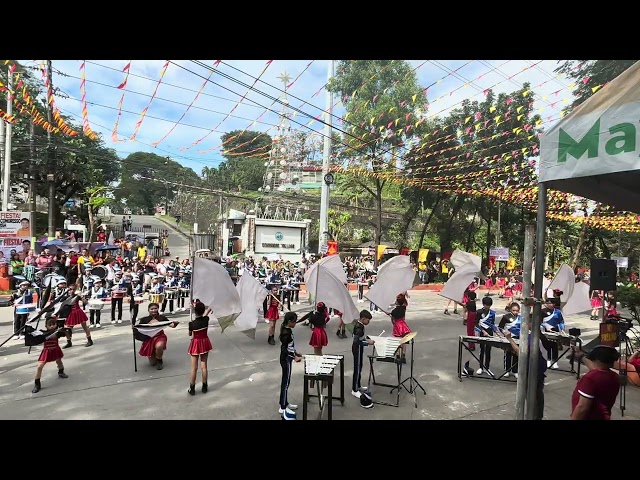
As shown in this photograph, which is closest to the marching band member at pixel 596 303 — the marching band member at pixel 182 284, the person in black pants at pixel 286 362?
the person in black pants at pixel 286 362

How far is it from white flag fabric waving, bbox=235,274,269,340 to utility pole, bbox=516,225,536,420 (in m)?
5.67

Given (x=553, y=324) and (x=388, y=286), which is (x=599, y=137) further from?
(x=553, y=324)

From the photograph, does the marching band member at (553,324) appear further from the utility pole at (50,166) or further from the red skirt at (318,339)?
the utility pole at (50,166)

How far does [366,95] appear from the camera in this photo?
25453 mm

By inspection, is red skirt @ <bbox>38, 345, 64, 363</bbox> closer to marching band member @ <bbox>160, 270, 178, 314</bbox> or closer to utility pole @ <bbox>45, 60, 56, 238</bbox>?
marching band member @ <bbox>160, 270, 178, 314</bbox>

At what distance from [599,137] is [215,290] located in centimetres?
680

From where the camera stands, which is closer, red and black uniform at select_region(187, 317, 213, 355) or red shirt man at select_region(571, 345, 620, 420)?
red shirt man at select_region(571, 345, 620, 420)

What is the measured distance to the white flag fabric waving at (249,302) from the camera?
8680mm

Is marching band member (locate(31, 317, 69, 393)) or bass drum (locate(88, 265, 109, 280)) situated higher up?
bass drum (locate(88, 265, 109, 280))

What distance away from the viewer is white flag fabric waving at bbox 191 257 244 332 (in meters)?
7.85

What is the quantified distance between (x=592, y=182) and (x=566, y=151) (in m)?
1.48

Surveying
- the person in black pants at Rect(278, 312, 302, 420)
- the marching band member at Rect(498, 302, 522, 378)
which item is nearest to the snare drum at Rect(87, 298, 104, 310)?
the person in black pants at Rect(278, 312, 302, 420)

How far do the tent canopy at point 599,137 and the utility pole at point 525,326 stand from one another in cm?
67

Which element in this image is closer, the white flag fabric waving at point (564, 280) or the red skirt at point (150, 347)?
the red skirt at point (150, 347)
